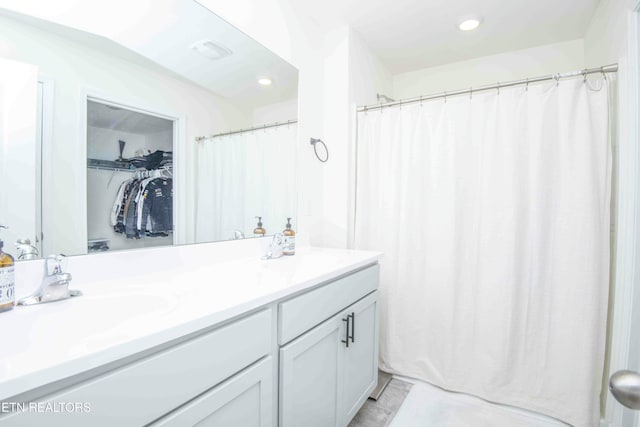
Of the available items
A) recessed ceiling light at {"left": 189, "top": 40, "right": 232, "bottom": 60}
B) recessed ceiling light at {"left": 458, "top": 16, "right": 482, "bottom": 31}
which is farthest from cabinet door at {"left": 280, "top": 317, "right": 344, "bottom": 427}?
recessed ceiling light at {"left": 458, "top": 16, "right": 482, "bottom": 31}

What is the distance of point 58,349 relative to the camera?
1.77 feet

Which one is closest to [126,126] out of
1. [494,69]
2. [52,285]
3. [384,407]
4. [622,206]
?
[52,285]

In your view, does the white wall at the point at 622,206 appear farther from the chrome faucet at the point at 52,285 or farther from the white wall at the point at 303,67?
the chrome faucet at the point at 52,285

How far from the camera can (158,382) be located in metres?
0.63

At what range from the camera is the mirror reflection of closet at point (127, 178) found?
101 cm

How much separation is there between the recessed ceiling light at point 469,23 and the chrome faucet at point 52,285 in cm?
241

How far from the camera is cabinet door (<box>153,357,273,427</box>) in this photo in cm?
69

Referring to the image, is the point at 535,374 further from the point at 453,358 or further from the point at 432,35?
the point at 432,35

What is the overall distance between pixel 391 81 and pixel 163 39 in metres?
2.04

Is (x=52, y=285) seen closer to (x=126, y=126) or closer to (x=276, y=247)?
(x=126, y=126)

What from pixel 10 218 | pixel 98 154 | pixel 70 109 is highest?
pixel 70 109

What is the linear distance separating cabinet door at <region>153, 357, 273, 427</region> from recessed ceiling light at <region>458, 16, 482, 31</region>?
7.34 ft

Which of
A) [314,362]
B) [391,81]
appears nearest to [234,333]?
[314,362]

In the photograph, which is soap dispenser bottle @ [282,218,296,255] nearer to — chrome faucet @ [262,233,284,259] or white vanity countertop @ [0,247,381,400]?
chrome faucet @ [262,233,284,259]
